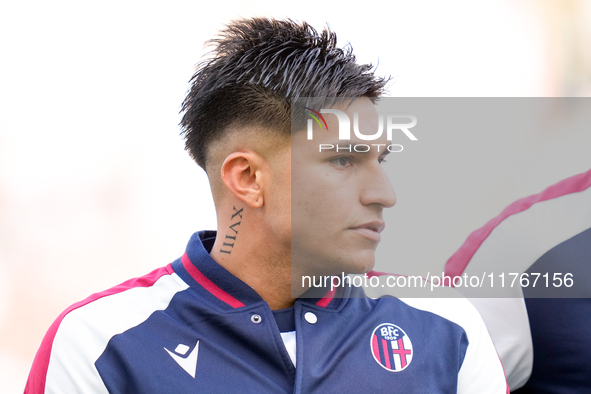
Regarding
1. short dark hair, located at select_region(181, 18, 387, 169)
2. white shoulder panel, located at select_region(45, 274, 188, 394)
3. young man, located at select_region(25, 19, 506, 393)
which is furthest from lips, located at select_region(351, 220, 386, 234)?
white shoulder panel, located at select_region(45, 274, 188, 394)

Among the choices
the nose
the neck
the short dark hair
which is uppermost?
the short dark hair

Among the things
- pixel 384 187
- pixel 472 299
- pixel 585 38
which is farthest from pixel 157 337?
pixel 585 38

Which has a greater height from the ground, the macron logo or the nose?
the nose

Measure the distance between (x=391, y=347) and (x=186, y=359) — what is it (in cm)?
38

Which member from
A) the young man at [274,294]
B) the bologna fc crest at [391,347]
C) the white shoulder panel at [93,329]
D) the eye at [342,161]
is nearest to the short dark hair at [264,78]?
the young man at [274,294]

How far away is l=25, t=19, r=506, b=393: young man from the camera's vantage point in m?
0.85

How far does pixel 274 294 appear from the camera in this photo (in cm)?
99

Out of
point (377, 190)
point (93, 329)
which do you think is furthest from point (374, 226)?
point (93, 329)

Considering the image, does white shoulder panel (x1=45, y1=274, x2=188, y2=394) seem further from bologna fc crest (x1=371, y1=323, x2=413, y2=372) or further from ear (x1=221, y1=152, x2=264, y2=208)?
bologna fc crest (x1=371, y1=323, x2=413, y2=372)

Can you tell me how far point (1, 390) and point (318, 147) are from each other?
4.63ft

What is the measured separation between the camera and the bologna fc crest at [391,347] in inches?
36.3

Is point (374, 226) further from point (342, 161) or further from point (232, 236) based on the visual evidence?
point (232, 236)

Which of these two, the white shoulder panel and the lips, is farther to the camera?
the lips

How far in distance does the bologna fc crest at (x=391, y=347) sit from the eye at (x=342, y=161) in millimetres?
321
